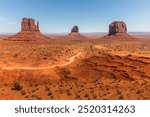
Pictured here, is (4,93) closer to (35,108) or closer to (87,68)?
(35,108)

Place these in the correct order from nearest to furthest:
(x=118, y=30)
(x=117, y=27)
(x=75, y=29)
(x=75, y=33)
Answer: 1. (x=117, y=27)
2. (x=118, y=30)
3. (x=75, y=33)
4. (x=75, y=29)

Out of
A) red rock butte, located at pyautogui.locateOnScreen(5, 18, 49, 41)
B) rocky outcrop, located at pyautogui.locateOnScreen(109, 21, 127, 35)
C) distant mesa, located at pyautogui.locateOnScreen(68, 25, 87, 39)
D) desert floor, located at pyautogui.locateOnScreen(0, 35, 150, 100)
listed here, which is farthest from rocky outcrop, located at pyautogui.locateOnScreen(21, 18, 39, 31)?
desert floor, located at pyautogui.locateOnScreen(0, 35, 150, 100)

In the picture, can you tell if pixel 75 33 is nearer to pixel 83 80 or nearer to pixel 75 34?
pixel 75 34

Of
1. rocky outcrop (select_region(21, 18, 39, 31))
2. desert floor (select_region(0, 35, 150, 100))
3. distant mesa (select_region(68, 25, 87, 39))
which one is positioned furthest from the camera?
distant mesa (select_region(68, 25, 87, 39))

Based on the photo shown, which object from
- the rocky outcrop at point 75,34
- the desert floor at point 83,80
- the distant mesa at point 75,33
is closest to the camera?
the desert floor at point 83,80

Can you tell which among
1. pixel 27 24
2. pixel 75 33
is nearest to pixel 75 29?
pixel 75 33

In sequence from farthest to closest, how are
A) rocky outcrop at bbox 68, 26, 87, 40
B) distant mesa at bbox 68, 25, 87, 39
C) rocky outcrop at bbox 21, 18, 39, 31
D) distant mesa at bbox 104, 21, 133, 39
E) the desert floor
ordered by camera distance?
distant mesa at bbox 68, 25, 87, 39, rocky outcrop at bbox 68, 26, 87, 40, distant mesa at bbox 104, 21, 133, 39, rocky outcrop at bbox 21, 18, 39, 31, the desert floor

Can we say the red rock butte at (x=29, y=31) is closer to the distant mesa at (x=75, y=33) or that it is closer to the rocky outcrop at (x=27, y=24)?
the rocky outcrop at (x=27, y=24)

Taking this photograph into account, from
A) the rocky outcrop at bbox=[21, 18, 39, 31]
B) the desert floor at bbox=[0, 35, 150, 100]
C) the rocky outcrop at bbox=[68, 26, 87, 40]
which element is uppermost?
the rocky outcrop at bbox=[21, 18, 39, 31]

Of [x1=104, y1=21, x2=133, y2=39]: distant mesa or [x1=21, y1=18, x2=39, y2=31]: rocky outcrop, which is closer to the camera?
[x1=21, y1=18, x2=39, y2=31]: rocky outcrop

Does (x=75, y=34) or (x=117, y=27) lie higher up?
(x=117, y=27)

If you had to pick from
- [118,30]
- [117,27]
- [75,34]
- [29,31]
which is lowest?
[75,34]

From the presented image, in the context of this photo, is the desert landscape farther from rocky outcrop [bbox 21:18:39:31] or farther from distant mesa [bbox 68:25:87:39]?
distant mesa [bbox 68:25:87:39]

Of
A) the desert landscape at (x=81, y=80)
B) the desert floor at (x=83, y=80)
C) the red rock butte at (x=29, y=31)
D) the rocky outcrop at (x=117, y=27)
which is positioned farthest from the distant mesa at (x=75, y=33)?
the desert floor at (x=83, y=80)
